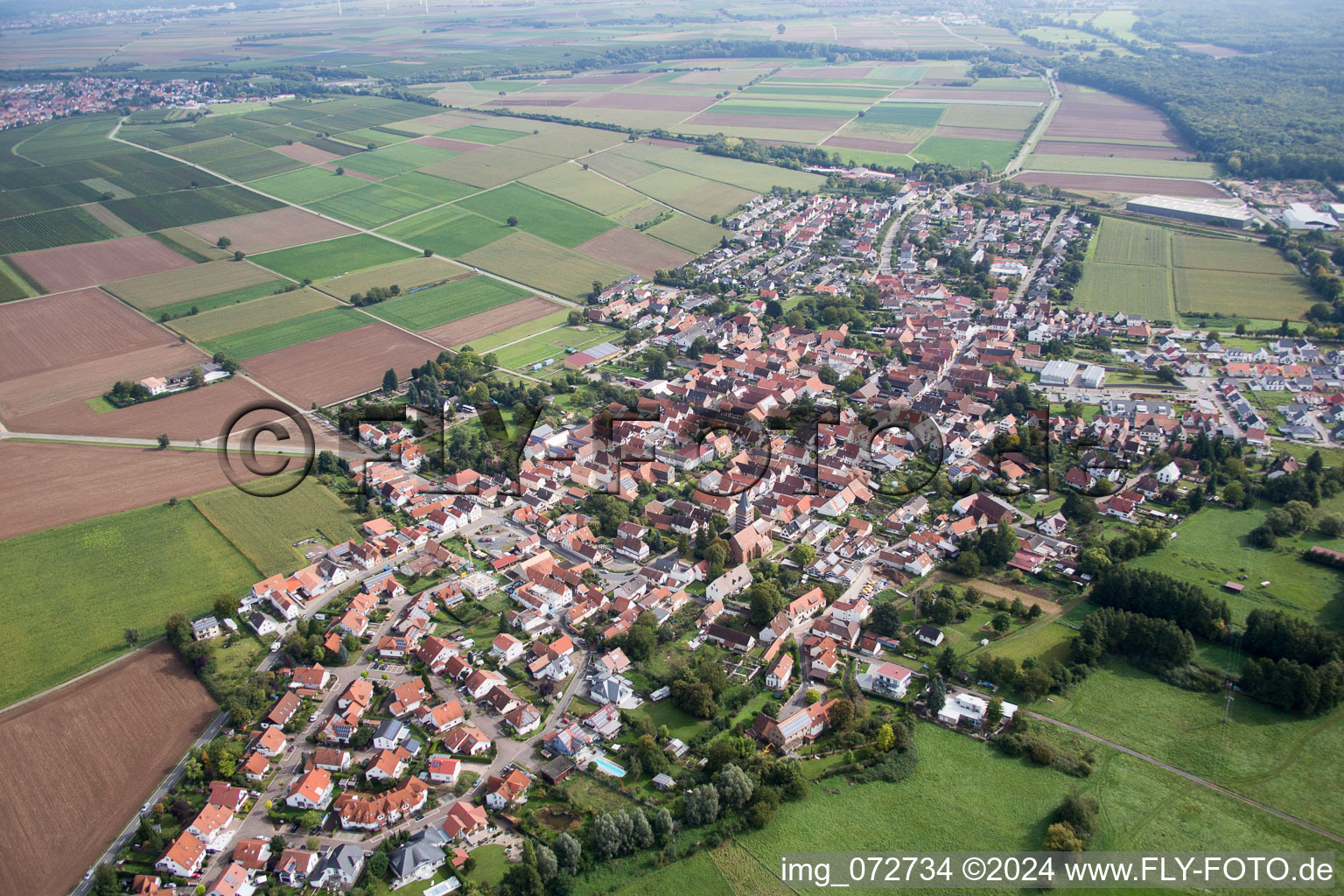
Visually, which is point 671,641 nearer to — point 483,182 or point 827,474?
point 827,474

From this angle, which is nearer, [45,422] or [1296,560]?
[1296,560]

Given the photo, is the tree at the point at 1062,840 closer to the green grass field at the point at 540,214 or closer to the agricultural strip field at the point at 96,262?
the green grass field at the point at 540,214

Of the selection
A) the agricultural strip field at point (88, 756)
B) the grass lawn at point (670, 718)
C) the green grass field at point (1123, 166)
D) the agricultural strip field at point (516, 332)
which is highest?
the green grass field at point (1123, 166)

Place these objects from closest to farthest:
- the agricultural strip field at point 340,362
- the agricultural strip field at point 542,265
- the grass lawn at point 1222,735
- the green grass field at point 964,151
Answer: the grass lawn at point 1222,735 < the agricultural strip field at point 340,362 < the agricultural strip field at point 542,265 < the green grass field at point 964,151

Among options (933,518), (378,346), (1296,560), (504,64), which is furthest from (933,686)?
(504,64)

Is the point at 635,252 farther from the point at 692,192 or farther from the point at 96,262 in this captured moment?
the point at 96,262

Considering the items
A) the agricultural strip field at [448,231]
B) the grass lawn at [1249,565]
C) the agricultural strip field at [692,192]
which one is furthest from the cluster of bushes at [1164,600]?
the agricultural strip field at [692,192]

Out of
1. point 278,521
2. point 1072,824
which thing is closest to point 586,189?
point 278,521
